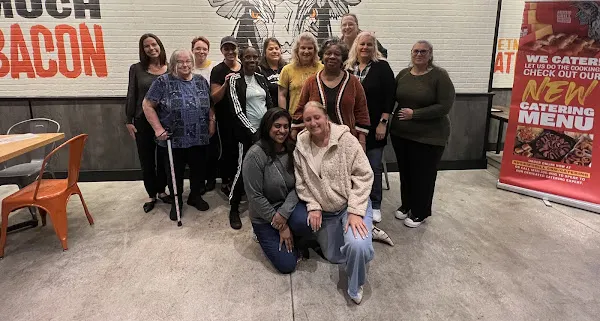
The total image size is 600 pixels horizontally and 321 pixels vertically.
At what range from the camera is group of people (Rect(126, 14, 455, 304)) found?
2.30 meters

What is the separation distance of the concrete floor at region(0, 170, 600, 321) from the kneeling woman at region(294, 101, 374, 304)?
35cm

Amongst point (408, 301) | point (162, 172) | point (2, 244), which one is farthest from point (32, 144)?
point (408, 301)

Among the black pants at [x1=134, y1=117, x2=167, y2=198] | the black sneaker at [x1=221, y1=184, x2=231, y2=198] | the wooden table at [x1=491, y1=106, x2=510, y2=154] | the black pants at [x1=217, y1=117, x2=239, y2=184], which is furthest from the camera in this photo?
the wooden table at [x1=491, y1=106, x2=510, y2=154]

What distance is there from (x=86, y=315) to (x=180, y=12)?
9.68 feet

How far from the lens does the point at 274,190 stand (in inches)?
94.4

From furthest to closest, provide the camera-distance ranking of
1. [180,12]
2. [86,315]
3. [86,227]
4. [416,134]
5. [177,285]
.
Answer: [180,12] → [86,227] → [416,134] → [177,285] → [86,315]

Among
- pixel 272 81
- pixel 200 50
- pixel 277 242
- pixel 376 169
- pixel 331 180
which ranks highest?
pixel 200 50

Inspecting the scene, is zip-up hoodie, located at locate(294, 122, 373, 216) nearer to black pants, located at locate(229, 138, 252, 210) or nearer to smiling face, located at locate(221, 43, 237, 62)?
black pants, located at locate(229, 138, 252, 210)

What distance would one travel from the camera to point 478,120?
179 inches

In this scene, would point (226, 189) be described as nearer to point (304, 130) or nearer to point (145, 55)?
point (145, 55)

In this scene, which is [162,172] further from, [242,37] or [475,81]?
[475,81]

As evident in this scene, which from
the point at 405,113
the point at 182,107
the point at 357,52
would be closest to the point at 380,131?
the point at 405,113

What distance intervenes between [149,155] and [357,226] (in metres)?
2.00

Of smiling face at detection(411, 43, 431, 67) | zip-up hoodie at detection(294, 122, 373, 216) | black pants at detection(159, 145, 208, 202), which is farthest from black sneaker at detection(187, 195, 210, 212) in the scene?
smiling face at detection(411, 43, 431, 67)
